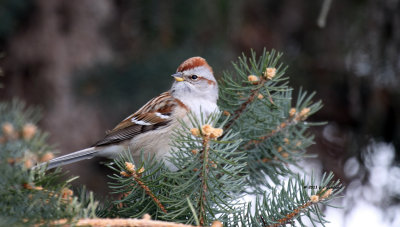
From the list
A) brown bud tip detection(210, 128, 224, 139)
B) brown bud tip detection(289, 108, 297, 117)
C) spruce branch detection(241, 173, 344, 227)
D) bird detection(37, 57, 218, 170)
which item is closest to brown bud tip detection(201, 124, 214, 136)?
brown bud tip detection(210, 128, 224, 139)

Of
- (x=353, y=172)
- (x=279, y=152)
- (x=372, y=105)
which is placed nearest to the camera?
(x=279, y=152)

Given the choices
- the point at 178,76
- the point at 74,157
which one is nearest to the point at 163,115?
the point at 178,76

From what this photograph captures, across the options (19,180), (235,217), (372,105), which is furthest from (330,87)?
(19,180)

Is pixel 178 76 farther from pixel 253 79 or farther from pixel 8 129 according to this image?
pixel 8 129

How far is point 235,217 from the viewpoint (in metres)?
1.57

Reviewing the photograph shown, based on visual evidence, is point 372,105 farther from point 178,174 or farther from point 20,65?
point 20,65

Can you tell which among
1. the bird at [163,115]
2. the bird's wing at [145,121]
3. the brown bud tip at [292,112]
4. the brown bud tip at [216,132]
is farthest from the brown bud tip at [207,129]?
the bird's wing at [145,121]

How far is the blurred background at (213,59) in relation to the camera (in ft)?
9.41

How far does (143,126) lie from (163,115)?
13 cm

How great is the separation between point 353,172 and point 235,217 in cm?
145

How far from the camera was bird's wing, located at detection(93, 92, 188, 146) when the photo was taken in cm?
247

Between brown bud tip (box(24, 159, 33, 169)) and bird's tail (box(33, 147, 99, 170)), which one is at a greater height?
bird's tail (box(33, 147, 99, 170))

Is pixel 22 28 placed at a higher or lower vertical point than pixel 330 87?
higher

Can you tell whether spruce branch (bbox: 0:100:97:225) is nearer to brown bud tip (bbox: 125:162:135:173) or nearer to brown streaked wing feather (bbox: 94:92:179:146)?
brown bud tip (bbox: 125:162:135:173)
